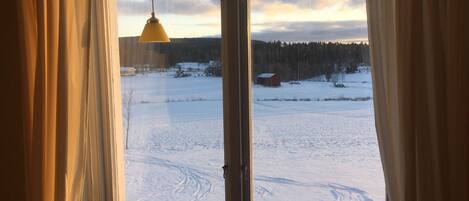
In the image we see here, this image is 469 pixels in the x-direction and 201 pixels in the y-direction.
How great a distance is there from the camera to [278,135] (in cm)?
245

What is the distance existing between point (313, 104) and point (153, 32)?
0.85 metres

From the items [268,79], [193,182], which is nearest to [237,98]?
[268,79]

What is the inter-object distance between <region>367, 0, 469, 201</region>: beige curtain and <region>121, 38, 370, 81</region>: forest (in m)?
0.24

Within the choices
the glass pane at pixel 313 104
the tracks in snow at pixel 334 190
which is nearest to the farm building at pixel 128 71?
the glass pane at pixel 313 104

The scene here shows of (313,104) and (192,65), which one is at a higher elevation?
(192,65)

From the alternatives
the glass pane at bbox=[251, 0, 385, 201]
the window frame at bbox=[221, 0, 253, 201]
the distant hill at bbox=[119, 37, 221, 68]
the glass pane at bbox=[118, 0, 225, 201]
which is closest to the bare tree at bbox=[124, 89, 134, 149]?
the glass pane at bbox=[118, 0, 225, 201]

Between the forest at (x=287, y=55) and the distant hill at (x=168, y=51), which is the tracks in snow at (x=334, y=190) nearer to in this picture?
the forest at (x=287, y=55)

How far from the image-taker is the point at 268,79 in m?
2.44

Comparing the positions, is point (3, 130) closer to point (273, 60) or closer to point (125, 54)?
point (125, 54)

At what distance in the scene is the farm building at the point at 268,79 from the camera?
242 cm

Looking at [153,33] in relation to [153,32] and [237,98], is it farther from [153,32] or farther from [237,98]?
[237,98]

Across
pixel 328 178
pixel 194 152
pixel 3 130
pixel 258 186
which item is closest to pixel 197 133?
pixel 194 152

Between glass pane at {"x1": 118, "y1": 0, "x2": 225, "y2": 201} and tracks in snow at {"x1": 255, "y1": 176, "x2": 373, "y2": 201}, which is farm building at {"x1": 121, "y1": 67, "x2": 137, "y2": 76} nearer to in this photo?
glass pane at {"x1": 118, "y1": 0, "x2": 225, "y2": 201}

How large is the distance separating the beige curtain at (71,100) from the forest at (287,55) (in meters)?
0.29
